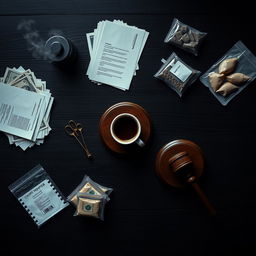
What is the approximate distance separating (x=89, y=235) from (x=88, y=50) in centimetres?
58

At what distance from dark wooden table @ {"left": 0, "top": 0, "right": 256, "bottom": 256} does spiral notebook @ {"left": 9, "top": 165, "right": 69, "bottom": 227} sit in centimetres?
2

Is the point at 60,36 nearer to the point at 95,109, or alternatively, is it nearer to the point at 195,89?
the point at 95,109

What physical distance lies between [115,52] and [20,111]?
350mm

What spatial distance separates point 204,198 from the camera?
94 centimetres

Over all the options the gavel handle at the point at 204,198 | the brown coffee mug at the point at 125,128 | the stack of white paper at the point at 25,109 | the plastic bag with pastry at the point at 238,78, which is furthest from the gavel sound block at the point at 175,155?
the stack of white paper at the point at 25,109

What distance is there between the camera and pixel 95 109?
39.1 inches

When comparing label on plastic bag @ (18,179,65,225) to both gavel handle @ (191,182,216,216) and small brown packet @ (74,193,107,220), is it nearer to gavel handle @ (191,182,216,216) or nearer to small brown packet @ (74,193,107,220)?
small brown packet @ (74,193,107,220)

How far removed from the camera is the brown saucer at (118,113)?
954mm

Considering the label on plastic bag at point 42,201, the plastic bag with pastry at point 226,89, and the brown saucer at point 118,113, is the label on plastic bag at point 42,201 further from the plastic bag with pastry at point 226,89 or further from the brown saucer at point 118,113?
the plastic bag with pastry at point 226,89

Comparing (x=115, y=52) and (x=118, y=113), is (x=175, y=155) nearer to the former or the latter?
(x=118, y=113)

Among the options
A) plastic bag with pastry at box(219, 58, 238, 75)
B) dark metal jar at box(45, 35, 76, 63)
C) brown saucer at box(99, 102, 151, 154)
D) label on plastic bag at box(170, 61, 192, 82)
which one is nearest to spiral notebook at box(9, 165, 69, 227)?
brown saucer at box(99, 102, 151, 154)

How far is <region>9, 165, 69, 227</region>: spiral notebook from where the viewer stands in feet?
3.25

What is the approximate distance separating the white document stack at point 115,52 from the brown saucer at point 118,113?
7cm

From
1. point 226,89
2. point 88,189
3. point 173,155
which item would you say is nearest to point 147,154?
point 173,155
